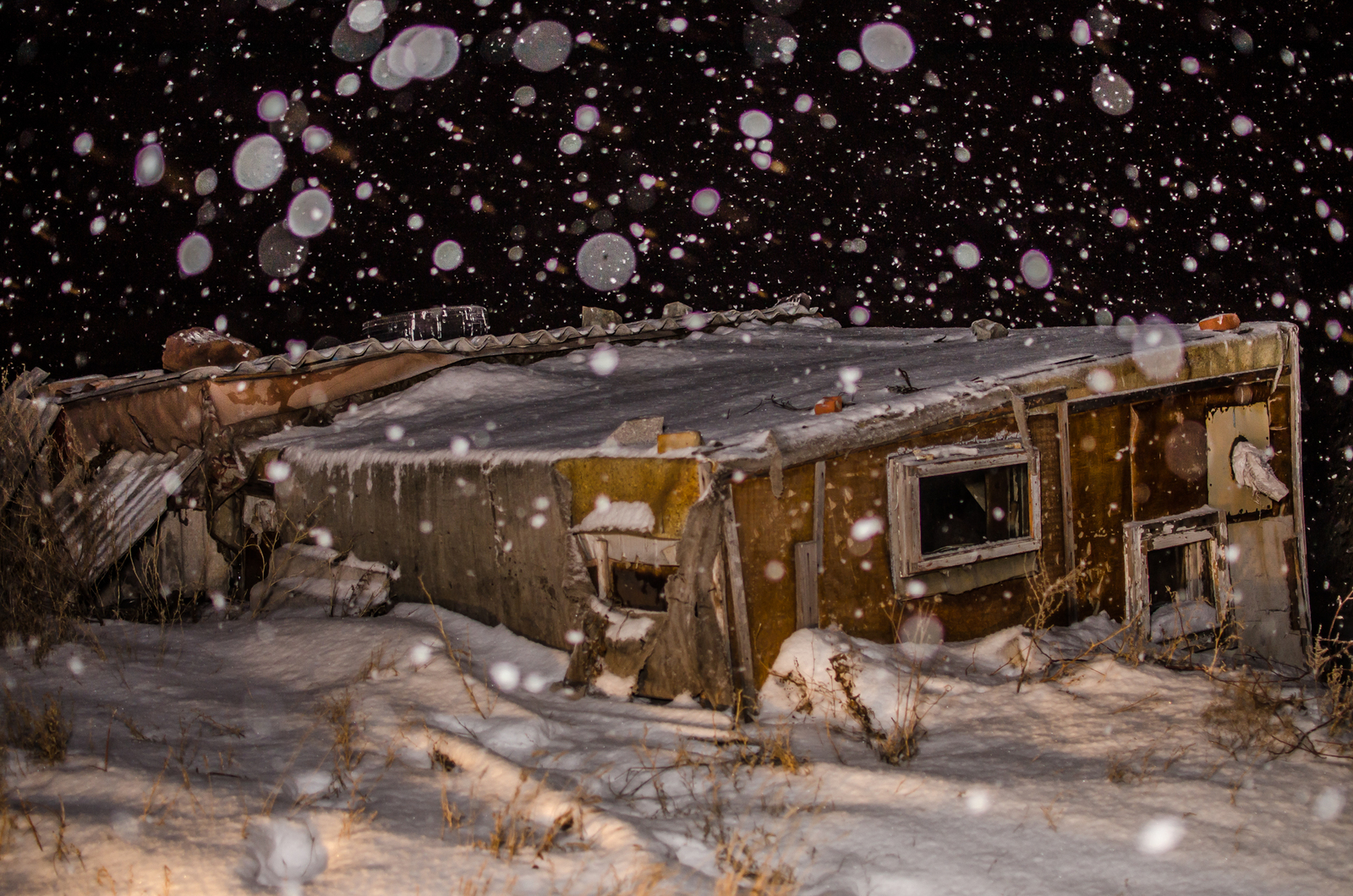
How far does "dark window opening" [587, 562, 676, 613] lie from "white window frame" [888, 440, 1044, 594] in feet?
5.01

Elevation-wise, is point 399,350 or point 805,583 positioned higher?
point 399,350

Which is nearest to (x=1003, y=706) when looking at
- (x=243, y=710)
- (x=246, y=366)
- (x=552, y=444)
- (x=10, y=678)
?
(x=552, y=444)

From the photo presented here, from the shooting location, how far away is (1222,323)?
7156 mm

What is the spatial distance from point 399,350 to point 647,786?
6.63 m

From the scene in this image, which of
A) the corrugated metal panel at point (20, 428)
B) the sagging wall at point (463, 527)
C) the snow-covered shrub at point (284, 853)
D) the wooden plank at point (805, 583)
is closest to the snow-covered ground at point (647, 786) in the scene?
the snow-covered shrub at point (284, 853)

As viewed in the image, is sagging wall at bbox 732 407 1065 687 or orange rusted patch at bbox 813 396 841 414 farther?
orange rusted patch at bbox 813 396 841 414

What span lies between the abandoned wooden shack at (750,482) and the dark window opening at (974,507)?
0.07ft

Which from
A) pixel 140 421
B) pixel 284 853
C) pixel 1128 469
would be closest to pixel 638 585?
pixel 284 853

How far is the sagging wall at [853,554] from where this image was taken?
489 centimetres

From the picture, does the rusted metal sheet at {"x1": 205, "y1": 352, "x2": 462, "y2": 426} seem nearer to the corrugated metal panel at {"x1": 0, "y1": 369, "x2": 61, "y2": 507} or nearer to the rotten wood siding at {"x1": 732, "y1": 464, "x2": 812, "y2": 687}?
the corrugated metal panel at {"x1": 0, "y1": 369, "x2": 61, "y2": 507}

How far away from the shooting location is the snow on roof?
566 cm

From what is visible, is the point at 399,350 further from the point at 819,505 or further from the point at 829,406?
the point at 819,505

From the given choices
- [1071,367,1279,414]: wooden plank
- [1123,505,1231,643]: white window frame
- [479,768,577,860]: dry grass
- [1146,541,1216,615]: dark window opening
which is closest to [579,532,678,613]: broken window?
[479,768,577,860]: dry grass

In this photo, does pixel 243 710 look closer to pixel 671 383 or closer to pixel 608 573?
pixel 608 573
